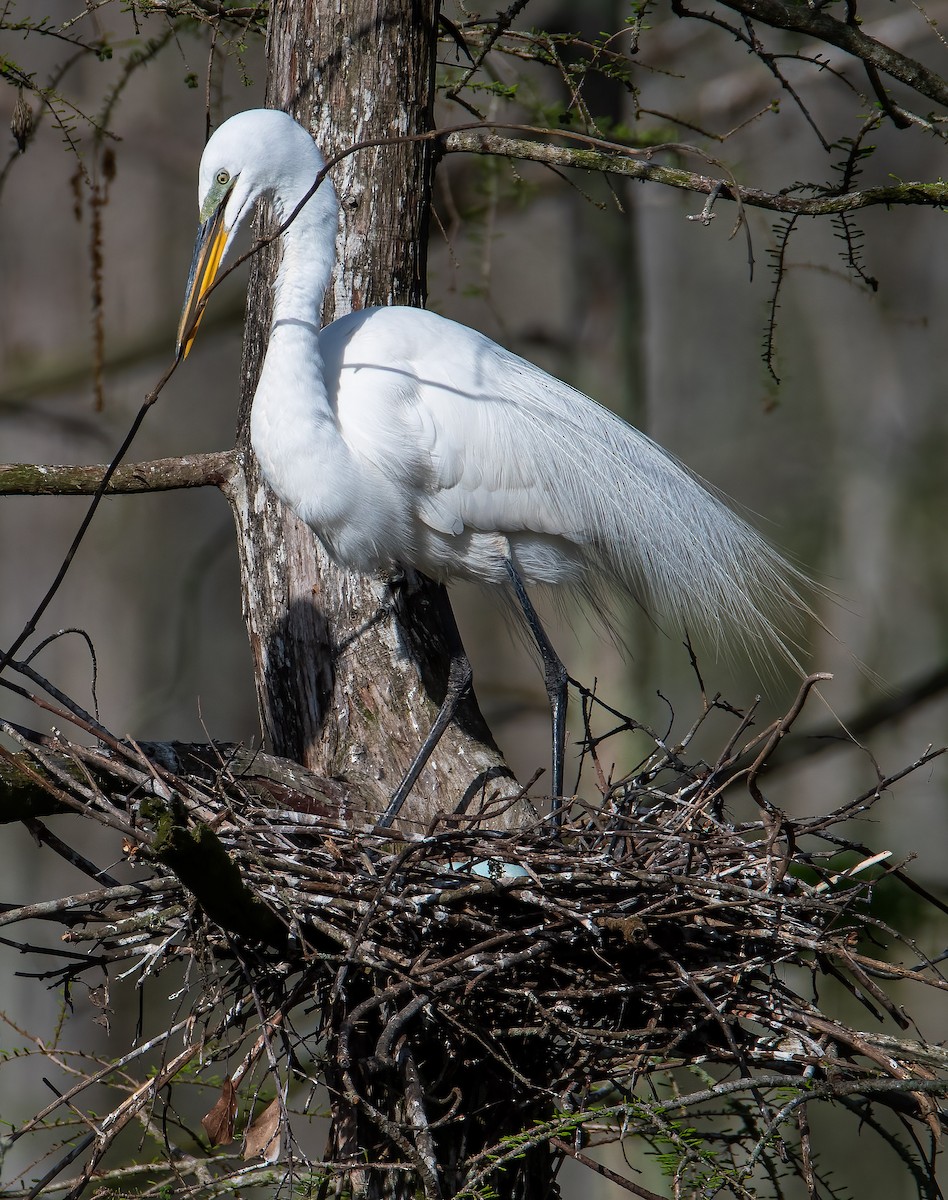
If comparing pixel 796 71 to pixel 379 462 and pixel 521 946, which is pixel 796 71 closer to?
pixel 379 462

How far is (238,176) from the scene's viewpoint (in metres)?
1.79

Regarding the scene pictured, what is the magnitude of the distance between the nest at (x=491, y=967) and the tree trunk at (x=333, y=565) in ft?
1.44

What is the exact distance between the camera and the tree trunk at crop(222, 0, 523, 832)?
203 cm

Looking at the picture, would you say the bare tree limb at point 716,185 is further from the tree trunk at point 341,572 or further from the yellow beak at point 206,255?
the yellow beak at point 206,255

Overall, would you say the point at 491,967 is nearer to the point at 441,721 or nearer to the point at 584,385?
the point at 441,721

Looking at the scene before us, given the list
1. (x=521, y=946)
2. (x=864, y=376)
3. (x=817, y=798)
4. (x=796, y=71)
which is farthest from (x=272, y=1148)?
(x=796, y=71)

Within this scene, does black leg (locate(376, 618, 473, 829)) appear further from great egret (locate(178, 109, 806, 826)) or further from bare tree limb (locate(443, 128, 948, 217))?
bare tree limb (locate(443, 128, 948, 217))

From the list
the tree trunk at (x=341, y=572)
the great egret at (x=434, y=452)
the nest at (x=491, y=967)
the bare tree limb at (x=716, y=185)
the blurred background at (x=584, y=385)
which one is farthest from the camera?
the blurred background at (x=584, y=385)

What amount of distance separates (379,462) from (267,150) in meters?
0.49

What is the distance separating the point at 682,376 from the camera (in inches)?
181

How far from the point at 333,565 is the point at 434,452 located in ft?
1.14

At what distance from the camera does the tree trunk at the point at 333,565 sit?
2.03 metres

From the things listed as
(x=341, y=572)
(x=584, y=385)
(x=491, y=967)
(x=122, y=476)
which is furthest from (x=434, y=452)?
(x=584, y=385)

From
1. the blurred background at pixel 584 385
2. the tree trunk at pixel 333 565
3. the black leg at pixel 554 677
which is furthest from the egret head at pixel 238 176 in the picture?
the blurred background at pixel 584 385
